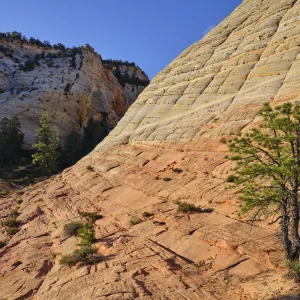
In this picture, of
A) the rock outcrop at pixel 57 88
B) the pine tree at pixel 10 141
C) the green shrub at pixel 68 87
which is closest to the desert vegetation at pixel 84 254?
the pine tree at pixel 10 141

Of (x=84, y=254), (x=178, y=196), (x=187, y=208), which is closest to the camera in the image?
(x=84, y=254)

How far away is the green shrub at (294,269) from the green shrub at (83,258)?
7401mm

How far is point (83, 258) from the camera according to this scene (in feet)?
41.7

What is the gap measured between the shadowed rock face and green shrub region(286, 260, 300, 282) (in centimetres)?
25

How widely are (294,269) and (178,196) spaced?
9357 millimetres

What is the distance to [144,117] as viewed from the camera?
34.1 meters

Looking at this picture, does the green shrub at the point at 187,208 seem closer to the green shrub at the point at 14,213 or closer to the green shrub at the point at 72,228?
the green shrub at the point at 72,228

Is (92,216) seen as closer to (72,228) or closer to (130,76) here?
(72,228)

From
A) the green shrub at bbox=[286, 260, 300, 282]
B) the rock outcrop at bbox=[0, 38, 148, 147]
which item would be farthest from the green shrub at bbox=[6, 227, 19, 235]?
the rock outcrop at bbox=[0, 38, 148, 147]

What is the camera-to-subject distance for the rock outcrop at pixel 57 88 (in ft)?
228

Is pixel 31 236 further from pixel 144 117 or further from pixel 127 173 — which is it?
pixel 144 117

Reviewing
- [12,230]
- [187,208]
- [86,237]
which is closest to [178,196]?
[187,208]

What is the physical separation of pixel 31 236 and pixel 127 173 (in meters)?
9.05

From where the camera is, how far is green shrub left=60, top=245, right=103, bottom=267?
1245 cm
